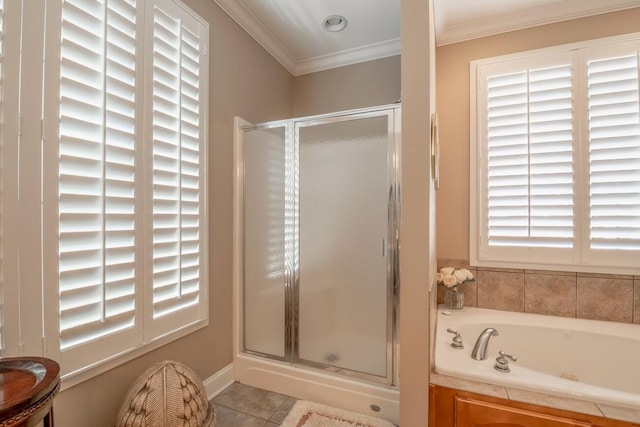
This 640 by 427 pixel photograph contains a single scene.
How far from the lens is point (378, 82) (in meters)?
2.68

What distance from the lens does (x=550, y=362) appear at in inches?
72.7

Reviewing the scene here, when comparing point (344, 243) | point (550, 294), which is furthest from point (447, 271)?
point (344, 243)

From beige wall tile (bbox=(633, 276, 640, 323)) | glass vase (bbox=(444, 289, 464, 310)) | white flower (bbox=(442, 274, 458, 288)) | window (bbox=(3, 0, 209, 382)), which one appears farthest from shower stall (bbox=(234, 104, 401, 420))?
beige wall tile (bbox=(633, 276, 640, 323))

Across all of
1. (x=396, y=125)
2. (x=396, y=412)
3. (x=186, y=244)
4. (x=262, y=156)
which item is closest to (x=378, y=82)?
(x=396, y=125)

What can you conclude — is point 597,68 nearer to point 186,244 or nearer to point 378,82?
point 378,82

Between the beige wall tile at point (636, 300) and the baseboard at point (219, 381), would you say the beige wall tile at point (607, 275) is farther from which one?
the baseboard at point (219, 381)

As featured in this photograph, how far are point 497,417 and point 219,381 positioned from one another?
1635 millimetres

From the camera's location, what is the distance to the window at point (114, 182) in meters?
1.14

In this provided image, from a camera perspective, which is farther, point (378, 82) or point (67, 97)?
point (378, 82)

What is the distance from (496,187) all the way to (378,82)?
1.38 metres

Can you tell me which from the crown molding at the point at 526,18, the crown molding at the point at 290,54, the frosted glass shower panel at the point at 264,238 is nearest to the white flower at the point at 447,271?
the frosted glass shower panel at the point at 264,238

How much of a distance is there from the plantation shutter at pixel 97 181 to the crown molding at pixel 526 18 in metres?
2.09

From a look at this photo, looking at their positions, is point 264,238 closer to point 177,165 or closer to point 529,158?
point 177,165

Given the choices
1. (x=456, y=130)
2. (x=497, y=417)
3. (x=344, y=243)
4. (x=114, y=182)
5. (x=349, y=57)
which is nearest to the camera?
(x=497, y=417)
